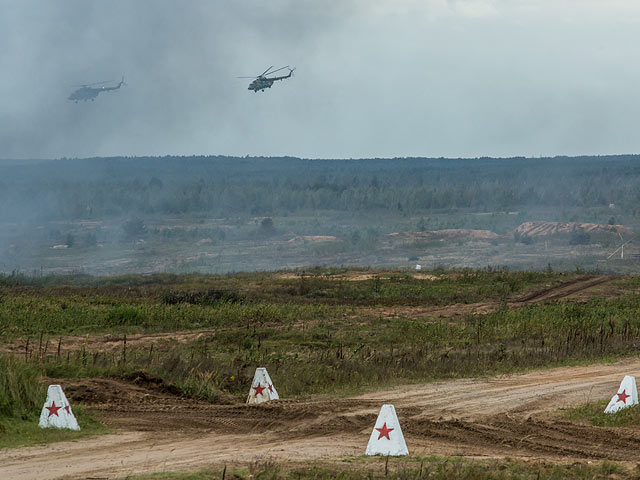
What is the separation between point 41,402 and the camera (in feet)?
46.4

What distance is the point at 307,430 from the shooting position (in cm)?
1397

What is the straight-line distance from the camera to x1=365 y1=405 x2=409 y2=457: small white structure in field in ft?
39.5

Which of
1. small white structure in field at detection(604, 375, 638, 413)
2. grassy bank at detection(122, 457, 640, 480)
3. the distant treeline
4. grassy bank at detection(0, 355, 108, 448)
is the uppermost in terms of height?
the distant treeline

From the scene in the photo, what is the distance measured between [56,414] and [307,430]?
3.37 m

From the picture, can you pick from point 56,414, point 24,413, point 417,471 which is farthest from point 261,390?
point 417,471

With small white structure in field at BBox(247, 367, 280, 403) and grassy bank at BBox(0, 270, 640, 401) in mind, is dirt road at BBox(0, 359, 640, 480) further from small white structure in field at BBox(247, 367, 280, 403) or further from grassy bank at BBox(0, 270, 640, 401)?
grassy bank at BBox(0, 270, 640, 401)

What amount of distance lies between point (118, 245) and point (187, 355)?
248 feet

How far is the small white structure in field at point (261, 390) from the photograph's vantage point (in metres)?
16.6

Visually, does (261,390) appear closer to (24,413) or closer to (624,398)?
(24,413)

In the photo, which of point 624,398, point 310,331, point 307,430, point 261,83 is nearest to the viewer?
point 307,430

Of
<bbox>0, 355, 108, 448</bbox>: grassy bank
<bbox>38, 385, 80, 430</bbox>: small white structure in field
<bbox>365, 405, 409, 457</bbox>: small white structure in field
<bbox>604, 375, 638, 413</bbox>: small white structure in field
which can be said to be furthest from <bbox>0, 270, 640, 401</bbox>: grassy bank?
<bbox>365, 405, 409, 457</bbox>: small white structure in field

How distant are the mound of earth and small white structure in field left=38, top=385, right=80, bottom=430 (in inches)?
3062

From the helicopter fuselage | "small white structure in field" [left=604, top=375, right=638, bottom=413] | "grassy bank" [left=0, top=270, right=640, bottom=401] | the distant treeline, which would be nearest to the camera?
"small white structure in field" [left=604, top=375, right=638, bottom=413]

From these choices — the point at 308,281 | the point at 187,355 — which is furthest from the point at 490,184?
the point at 187,355
